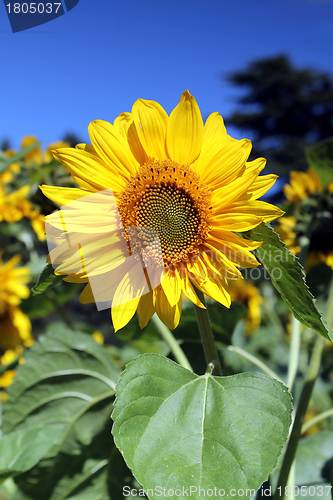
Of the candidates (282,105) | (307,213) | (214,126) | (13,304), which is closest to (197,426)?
(214,126)

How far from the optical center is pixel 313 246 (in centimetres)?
146

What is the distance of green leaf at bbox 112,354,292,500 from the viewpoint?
1.80ft

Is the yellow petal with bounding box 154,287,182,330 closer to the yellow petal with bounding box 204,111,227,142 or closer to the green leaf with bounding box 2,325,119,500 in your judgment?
the yellow petal with bounding box 204,111,227,142

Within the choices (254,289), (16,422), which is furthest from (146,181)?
(254,289)

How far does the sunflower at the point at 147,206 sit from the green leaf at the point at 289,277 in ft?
0.09

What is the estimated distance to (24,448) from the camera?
824 millimetres

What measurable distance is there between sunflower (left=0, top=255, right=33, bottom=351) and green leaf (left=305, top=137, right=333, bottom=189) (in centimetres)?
121

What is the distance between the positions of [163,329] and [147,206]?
0.91ft

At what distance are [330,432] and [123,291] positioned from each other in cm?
78

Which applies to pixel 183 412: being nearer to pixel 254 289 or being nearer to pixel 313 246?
pixel 313 246

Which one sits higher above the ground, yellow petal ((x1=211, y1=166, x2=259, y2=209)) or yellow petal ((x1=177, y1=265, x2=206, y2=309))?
yellow petal ((x1=211, y1=166, x2=259, y2=209))

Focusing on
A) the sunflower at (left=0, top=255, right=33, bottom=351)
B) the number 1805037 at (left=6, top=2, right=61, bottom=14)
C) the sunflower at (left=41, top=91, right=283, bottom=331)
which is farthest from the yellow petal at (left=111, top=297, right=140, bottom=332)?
the sunflower at (left=0, top=255, right=33, bottom=351)

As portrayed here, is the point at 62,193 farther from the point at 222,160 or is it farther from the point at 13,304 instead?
the point at 13,304

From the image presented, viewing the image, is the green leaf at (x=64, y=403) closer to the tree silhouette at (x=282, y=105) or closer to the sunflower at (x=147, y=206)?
the sunflower at (x=147, y=206)
